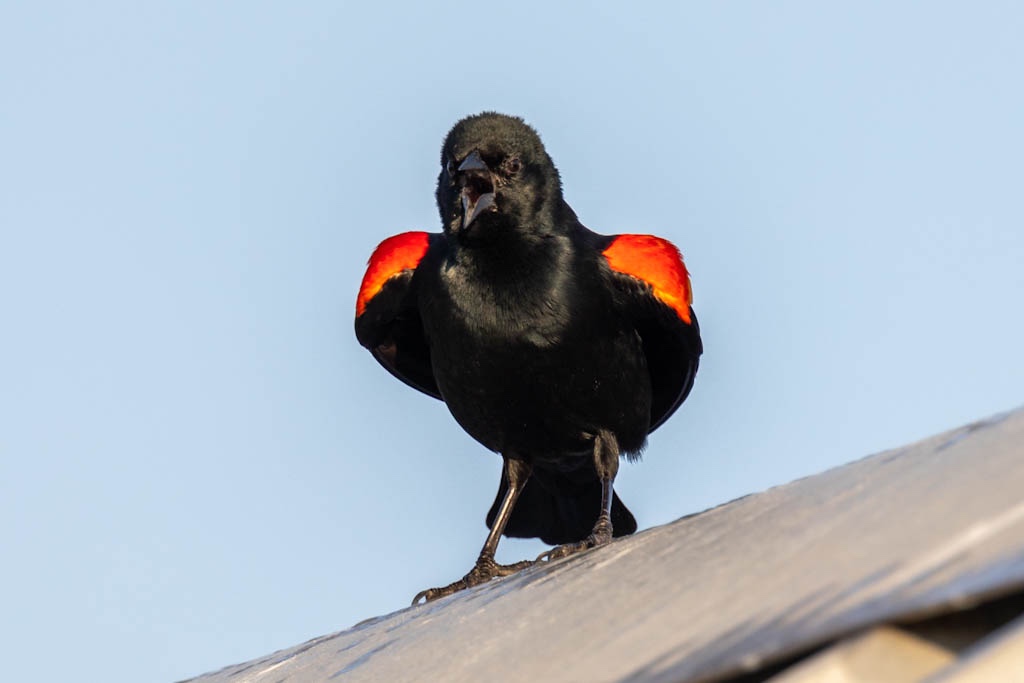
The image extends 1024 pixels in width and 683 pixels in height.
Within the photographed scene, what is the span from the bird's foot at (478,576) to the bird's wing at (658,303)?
1.41m

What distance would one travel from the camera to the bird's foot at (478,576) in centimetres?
664

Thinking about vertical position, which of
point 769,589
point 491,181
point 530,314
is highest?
point 491,181

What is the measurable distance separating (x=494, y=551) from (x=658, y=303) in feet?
4.80

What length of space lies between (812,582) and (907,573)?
39 centimetres

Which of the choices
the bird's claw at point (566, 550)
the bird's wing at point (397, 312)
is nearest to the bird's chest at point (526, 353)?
the bird's wing at point (397, 312)

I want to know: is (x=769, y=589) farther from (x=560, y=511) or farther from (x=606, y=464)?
(x=560, y=511)

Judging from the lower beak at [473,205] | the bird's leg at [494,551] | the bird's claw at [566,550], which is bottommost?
the bird's claw at [566,550]

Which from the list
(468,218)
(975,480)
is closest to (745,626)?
(975,480)

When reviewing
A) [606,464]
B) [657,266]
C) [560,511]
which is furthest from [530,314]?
[560,511]

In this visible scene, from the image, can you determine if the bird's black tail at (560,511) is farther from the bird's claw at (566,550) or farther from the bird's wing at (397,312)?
the bird's claw at (566,550)

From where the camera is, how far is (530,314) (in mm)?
7098

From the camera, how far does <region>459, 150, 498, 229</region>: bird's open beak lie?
705 cm

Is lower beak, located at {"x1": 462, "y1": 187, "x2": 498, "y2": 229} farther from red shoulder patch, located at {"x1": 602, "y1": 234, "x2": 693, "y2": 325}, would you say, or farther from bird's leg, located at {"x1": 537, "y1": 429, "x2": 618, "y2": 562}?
bird's leg, located at {"x1": 537, "y1": 429, "x2": 618, "y2": 562}

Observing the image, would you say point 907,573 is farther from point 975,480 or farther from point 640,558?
point 640,558
